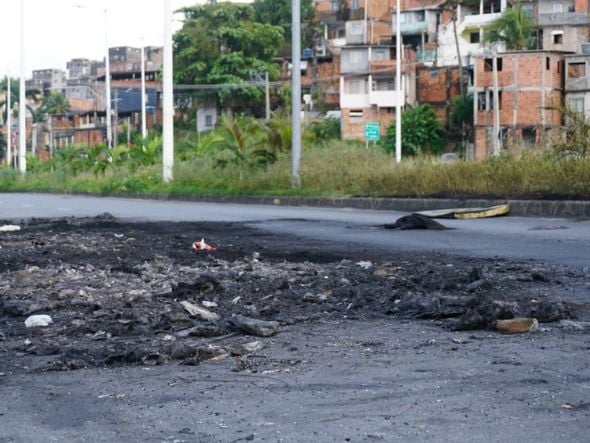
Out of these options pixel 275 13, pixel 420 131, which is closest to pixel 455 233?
pixel 420 131

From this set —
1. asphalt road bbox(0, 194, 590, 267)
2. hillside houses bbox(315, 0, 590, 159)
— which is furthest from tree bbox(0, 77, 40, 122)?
asphalt road bbox(0, 194, 590, 267)

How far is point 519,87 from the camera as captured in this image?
71.4 m

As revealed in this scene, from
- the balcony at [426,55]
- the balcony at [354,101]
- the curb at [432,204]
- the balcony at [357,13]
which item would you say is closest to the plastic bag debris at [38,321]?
the curb at [432,204]

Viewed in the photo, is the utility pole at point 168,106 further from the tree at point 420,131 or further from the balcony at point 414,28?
the balcony at point 414,28

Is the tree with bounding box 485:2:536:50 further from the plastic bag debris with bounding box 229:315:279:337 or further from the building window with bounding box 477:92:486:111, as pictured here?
the plastic bag debris with bounding box 229:315:279:337

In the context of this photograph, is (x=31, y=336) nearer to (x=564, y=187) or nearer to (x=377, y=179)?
(x=564, y=187)

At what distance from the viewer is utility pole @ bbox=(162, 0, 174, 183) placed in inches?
1483

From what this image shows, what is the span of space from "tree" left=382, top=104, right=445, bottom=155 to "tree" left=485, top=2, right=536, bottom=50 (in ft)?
21.2

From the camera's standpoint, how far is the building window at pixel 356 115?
87.1m

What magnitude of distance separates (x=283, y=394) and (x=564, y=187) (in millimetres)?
17007

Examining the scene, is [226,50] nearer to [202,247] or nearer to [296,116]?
[296,116]

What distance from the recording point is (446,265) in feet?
34.2

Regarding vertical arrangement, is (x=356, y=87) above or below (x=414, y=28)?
below

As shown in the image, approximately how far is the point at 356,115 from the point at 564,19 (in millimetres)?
17061
